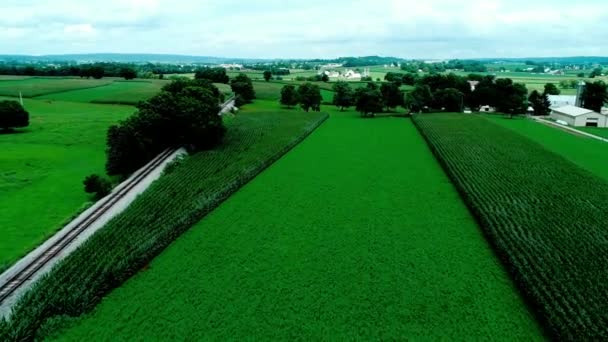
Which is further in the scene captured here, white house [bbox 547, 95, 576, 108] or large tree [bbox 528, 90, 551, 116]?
white house [bbox 547, 95, 576, 108]

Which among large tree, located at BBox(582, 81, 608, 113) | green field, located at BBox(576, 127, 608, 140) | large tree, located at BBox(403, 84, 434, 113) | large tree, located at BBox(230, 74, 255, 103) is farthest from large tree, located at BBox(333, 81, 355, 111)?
large tree, located at BBox(582, 81, 608, 113)

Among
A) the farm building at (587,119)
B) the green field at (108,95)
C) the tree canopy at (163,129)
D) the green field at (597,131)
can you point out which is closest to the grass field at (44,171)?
the tree canopy at (163,129)

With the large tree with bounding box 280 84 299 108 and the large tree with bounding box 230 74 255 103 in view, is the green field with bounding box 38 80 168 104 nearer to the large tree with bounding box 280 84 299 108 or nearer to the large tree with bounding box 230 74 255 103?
the large tree with bounding box 230 74 255 103

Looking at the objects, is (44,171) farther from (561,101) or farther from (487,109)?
(561,101)

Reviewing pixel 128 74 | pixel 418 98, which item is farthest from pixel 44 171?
pixel 128 74

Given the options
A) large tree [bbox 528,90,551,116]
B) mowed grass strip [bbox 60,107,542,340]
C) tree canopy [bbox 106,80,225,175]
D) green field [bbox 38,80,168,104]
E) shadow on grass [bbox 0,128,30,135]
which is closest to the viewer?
mowed grass strip [bbox 60,107,542,340]

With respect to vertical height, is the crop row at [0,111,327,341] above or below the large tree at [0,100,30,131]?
below

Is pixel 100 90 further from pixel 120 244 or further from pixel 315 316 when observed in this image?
pixel 315 316
